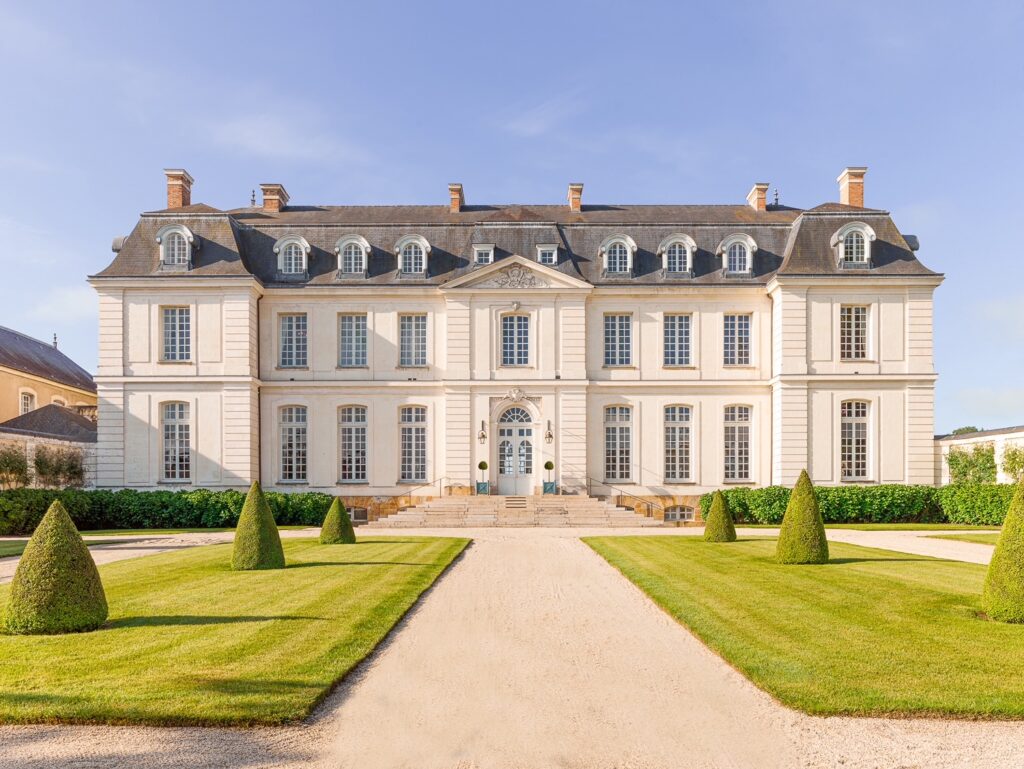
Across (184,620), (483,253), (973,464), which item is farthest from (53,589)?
(973,464)

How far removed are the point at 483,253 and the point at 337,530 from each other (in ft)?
42.0

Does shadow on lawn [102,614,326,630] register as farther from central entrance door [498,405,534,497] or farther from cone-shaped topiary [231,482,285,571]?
central entrance door [498,405,534,497]

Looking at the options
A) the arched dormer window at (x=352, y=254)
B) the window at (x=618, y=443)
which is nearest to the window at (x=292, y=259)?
the arched dormer window at (x=352, y=254)

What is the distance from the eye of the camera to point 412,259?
2789cm

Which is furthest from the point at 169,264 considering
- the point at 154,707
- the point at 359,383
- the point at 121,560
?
the point at 154,707

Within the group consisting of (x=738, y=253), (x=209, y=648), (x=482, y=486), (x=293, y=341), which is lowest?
(x=482, y=486)

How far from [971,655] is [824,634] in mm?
1351

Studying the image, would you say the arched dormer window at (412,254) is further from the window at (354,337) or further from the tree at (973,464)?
the tree at (973,464)

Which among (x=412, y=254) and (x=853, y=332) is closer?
(x=853, y=332)

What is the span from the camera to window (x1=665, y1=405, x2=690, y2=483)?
2755cm

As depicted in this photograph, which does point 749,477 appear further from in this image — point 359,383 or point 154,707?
point 154,707

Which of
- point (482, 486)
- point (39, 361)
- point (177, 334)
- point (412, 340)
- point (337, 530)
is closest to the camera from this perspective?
point (337, 530)

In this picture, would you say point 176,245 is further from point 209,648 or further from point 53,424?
point 209,648

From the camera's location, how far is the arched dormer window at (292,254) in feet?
91.0
